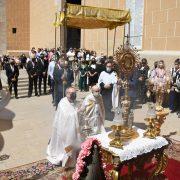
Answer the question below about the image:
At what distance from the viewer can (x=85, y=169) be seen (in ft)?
14.9

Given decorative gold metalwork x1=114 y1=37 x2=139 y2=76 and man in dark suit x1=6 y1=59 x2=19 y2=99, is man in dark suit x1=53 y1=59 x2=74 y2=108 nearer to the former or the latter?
man in dark suit x1=6 y1=59 x2=19 y2=99

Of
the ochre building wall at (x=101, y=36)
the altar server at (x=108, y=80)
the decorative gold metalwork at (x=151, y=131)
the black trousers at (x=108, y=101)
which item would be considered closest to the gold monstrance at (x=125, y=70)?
the decorative gold metalwork at (x=151, y=131)

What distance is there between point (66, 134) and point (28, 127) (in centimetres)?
313

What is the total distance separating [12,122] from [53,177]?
13.9ft

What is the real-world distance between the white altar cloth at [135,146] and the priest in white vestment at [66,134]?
1133mm

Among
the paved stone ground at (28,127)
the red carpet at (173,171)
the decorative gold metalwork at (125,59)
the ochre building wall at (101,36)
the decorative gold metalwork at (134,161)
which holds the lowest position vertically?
the red carpet at (173,171)

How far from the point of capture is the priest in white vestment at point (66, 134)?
649cm

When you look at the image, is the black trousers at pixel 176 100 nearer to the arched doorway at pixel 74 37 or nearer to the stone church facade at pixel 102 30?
the stone church facade at pixel 102 30

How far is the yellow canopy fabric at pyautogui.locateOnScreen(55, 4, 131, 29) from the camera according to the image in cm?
1095

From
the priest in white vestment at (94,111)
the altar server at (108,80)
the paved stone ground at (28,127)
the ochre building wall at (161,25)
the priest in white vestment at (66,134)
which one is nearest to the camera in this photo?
the priest in white vestment at (66,134)

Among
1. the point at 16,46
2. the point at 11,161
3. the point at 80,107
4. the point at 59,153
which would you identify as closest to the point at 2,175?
the point at 11,161

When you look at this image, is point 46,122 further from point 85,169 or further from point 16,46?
point 16,46

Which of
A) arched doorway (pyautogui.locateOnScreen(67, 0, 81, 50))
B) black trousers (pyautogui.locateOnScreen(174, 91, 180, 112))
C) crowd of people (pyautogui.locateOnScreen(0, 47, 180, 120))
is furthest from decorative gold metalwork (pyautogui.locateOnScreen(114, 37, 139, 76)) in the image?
arched doorway (pyautogui.locateOnScreen(67, 0, 81, 50))

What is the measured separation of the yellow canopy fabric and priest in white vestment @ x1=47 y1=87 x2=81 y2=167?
487cm
